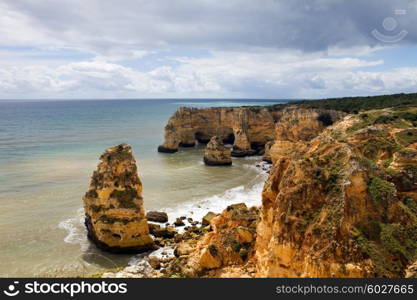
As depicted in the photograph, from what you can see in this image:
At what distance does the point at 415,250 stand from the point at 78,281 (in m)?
10.8

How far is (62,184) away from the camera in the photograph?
42.3m

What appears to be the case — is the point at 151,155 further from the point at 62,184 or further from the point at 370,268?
the point at 370,268

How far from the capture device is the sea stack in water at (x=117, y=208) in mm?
25734

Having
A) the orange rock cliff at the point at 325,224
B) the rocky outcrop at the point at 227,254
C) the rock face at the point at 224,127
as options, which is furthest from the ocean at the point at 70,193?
the orange rock cliff at the point at 325,224

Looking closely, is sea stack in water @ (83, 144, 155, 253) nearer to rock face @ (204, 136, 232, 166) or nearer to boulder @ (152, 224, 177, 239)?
boulder @ (152, 224, 177, 239)

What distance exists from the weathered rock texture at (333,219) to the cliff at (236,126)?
4358 centimetres

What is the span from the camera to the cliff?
59075 mm

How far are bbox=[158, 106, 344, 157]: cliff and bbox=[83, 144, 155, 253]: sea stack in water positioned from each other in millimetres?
36481

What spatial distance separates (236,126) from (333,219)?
60.4 m

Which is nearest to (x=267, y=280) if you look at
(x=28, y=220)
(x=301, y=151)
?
(x=301, y=151)

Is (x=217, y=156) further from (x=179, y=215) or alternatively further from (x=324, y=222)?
(x=324, y=222)

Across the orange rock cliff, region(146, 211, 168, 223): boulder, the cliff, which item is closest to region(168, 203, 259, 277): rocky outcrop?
the orange rock cliff

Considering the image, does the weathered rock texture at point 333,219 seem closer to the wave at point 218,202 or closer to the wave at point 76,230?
the wave at point 76,230

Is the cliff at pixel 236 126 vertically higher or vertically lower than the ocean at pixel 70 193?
higher
